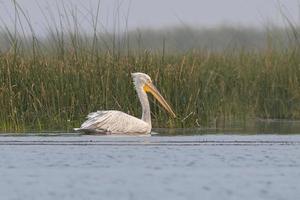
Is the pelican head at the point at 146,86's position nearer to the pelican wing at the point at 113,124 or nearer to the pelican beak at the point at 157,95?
the pelican beak at the point at 157,95

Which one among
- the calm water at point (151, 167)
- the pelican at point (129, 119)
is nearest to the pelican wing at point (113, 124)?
the pelican at point (129, 119)

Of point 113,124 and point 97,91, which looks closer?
point 113,124

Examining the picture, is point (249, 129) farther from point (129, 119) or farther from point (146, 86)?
point (129, 119)

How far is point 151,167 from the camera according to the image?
10.0 m

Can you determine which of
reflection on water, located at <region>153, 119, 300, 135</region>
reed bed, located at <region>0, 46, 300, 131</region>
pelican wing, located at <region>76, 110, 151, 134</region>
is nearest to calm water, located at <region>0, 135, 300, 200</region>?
pelican wing, located at <region>76, 110, 151, 134</region>

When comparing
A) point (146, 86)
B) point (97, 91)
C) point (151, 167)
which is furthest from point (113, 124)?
point (151, 167)

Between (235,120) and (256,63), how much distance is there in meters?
1.82

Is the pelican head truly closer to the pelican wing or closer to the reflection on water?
the reflection on water

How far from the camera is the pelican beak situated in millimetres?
14141

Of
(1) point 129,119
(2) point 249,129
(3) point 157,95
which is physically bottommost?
(2) point 249,129

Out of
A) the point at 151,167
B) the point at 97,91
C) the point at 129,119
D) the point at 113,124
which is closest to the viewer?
the point at 151,167

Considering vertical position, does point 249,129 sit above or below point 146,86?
below

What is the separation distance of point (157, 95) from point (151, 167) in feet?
14.1

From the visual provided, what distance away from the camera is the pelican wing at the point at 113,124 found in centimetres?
1327
